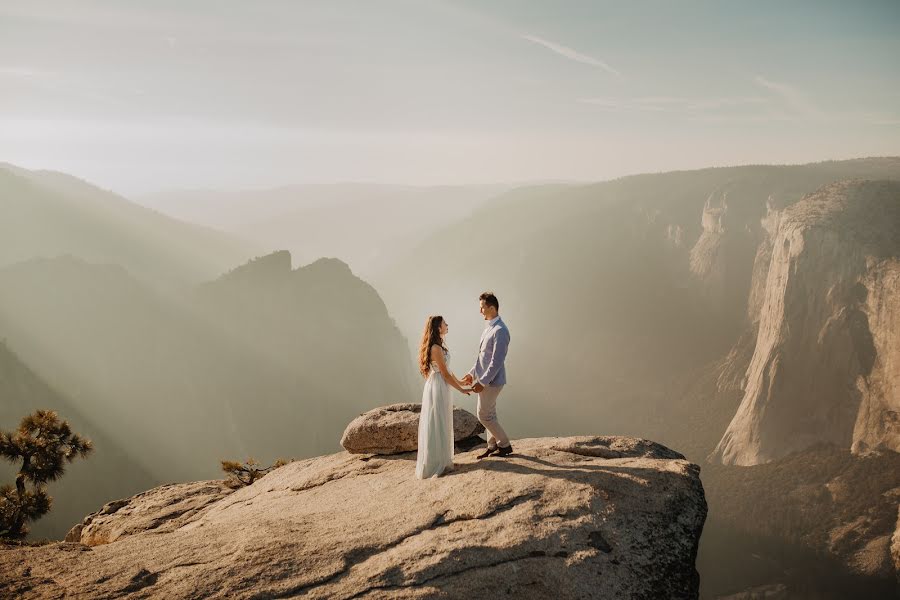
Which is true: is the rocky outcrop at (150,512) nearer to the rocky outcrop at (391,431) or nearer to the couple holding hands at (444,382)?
the rocky outcrop at (391,431)

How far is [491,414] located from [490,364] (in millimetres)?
1060

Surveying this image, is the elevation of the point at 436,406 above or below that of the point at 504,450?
above

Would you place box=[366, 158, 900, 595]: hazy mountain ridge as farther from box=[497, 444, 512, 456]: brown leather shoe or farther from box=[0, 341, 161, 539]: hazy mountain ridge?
box=[497, 444, 512, 456]: brown leather shoe

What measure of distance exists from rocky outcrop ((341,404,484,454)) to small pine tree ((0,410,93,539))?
1003 centimetres

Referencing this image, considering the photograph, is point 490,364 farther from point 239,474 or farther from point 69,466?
point 69,466

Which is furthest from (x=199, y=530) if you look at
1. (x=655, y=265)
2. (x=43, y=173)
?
(x=43, y=173)

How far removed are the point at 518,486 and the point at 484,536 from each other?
4.28ft

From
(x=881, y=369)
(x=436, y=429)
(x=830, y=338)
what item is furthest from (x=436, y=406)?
(x=830, y=338)

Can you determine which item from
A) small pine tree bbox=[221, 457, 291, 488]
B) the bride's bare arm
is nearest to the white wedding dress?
the bride's bare arm

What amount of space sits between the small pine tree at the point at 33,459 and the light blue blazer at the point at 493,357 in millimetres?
14388

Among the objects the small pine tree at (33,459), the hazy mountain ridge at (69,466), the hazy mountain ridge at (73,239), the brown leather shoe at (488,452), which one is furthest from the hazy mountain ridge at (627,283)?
the brown leather shoe at (488,452)

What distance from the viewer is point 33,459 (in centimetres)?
1638

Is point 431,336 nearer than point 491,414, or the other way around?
point 431,336

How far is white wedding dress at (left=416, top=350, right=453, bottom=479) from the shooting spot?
31.3 ft
